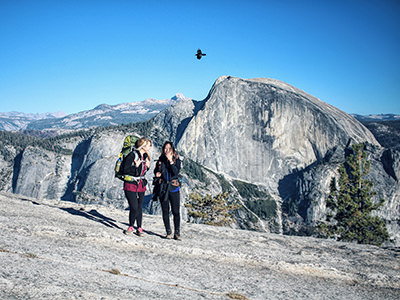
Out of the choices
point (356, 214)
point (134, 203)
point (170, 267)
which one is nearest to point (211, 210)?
point (356, 214)

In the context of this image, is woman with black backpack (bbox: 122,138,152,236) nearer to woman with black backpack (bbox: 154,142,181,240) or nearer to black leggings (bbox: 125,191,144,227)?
black leggings (bbox: 125,191,144,227)

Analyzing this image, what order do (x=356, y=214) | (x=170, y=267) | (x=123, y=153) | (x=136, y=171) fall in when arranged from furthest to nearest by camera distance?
(x=356, y=214), (x=123, y=153), (x=136, y=171), (x=170, y=267)

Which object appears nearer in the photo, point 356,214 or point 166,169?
point 166,169

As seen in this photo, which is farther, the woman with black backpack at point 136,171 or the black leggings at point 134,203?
the black leggings at point 134,203

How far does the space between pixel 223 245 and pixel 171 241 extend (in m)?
1.68

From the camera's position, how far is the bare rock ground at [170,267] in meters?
4.94

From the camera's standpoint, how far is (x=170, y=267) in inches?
268

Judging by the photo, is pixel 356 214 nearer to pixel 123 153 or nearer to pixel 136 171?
pixel 136 171

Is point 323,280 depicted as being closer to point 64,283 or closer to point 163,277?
point 163,277

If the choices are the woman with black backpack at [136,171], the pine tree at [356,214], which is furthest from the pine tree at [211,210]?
the woman with black backpack at [136,171]

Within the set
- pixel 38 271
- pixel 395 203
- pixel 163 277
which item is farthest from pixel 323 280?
pixel 395 203

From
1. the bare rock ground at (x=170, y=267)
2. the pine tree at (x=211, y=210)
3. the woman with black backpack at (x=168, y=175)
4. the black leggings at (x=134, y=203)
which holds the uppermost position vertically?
the woman with black backpack at (x=168, y=175)

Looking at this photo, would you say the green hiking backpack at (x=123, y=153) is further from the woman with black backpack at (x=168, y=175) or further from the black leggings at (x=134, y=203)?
the woman with black backpack at (x=168, y=175)

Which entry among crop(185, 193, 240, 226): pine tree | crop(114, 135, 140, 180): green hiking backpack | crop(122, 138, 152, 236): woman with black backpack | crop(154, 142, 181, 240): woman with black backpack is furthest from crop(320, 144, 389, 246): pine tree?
crop(114, 135, 140, 180): green hiking backpack
